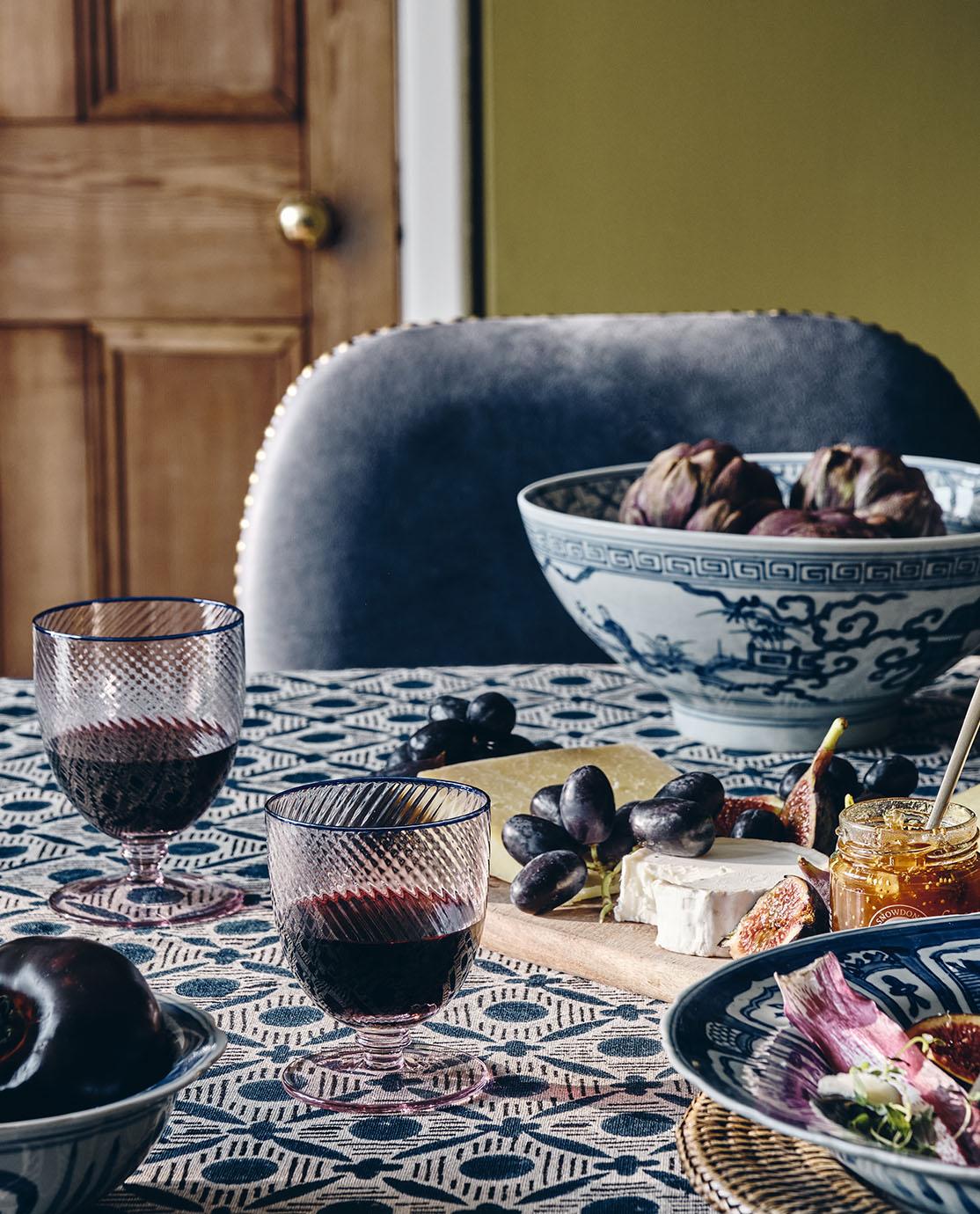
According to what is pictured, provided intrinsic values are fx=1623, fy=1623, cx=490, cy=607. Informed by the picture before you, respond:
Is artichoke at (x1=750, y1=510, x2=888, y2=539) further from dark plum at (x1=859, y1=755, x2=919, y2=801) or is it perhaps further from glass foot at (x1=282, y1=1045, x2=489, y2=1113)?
glass foot at (x1=282, y1=1045, x2=489, y2=1113)

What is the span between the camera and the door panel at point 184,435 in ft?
8.80

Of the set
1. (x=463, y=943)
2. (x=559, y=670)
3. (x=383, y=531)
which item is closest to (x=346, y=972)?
(x=463, y=943)

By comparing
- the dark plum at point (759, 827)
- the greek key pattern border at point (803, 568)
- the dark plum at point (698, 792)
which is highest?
the greek key pattern border at point (803, 568)

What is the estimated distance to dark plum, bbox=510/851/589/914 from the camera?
2.49ft

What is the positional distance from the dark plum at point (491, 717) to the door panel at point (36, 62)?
194cm

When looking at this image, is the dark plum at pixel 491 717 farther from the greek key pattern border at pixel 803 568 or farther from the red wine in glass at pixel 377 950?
the red wine in glass at pixel 377 950

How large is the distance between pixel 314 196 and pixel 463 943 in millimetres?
2143

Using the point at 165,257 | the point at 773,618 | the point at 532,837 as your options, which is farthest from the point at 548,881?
the point at 165,257

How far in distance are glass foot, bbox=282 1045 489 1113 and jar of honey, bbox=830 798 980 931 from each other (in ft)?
0.57

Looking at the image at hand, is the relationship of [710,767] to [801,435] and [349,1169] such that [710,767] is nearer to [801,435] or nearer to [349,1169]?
[349,1169]

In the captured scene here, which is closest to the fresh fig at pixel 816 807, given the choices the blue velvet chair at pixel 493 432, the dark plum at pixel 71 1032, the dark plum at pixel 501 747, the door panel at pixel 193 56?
the dark plum at pixel 501 747

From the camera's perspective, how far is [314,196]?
2.60 metres

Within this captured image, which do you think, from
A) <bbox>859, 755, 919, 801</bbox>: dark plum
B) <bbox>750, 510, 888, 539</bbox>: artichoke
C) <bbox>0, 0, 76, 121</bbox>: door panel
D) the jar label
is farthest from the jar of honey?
<bbox>0, 0, 76, 121</bbox>: door panel

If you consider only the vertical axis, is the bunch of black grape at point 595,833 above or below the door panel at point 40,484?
above
